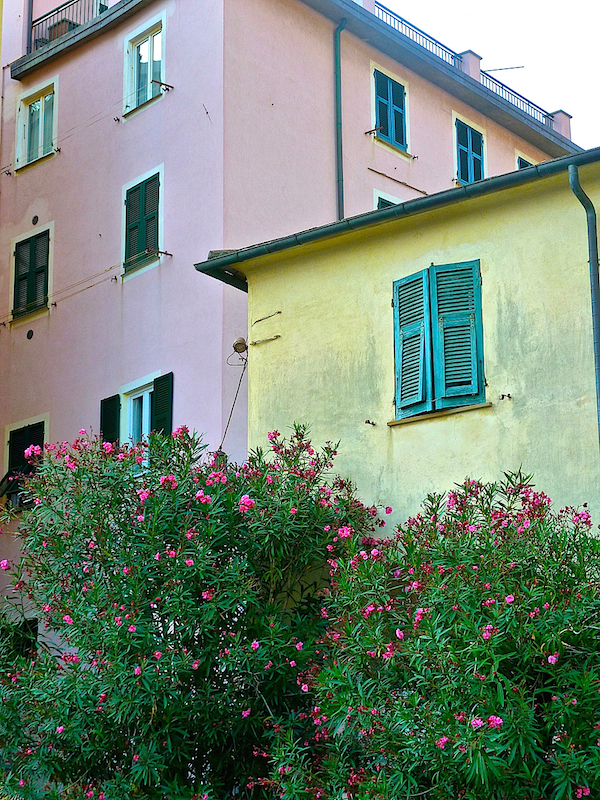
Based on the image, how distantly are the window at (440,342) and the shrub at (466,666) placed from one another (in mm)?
1935

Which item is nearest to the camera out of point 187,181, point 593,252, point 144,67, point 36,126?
point 593,252

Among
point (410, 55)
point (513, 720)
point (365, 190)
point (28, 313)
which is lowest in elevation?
point (513, 720)

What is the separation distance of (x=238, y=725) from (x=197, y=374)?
22.3 feet

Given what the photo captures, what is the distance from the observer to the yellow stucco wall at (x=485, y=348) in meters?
12.5

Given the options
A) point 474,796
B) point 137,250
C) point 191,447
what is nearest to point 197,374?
point 137,250

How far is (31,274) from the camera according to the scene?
72.5 ft

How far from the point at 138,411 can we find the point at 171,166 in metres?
3.77

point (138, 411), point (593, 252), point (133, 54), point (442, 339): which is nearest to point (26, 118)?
point (133, 54)

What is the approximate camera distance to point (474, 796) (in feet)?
31.8

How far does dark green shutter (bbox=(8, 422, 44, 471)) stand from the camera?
21.0 meters

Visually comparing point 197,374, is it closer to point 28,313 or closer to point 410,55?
point 28,313

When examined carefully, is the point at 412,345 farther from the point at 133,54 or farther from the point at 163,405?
the point at 133,54

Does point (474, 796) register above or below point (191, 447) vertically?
below

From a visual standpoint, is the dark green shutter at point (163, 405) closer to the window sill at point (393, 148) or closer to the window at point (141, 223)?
the window at point (141, 223)
